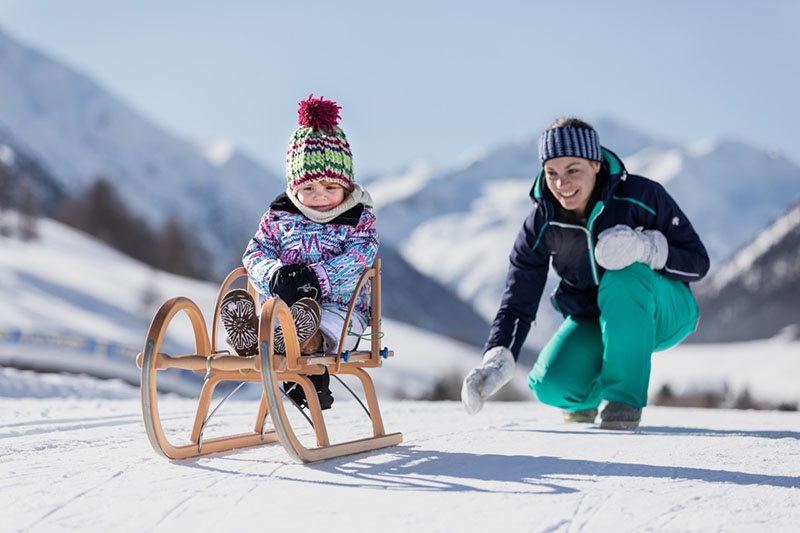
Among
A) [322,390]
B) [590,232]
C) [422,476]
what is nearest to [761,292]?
[590,232]

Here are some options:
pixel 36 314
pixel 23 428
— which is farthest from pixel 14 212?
pixel 23 428

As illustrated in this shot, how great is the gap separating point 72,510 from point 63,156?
134m

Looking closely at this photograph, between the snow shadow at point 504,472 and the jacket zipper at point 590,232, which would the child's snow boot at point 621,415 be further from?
the snow shadow at point 504,472

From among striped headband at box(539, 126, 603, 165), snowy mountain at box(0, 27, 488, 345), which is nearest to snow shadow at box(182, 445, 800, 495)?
striped headband at box(539, 126, 603, 165)

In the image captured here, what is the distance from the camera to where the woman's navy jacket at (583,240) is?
13.2 feet

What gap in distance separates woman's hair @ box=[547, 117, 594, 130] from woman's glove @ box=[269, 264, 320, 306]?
1.47 m

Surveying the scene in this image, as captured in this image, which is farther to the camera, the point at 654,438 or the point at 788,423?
the point at 788,423

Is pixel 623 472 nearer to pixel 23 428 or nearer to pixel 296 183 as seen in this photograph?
pixel 296 183

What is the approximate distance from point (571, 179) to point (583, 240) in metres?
0.32

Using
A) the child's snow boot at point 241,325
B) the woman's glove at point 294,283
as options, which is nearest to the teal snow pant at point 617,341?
the woman's glove at point 294,283

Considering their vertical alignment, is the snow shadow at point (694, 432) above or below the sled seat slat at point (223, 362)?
below

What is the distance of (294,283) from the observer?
10.3ft

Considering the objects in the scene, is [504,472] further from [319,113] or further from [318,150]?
[319,113]

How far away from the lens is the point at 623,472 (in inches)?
104
